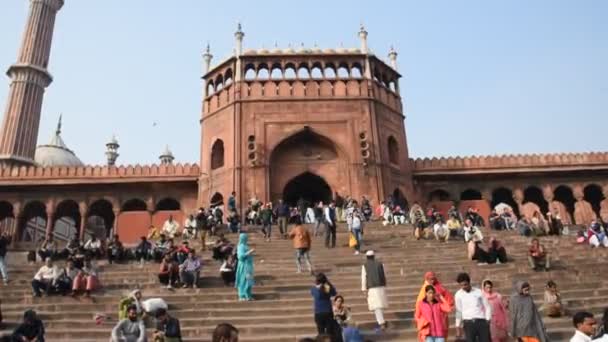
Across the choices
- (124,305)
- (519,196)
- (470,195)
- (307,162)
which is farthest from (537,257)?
(470,195)

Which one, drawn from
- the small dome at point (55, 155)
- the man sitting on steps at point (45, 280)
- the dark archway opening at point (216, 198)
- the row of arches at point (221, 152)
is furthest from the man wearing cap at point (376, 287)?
the small dome at point (55, 155)

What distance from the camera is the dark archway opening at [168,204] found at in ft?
69.9

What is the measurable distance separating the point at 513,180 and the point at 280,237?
13.0m

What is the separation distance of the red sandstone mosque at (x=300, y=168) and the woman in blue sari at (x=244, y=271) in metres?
9.99

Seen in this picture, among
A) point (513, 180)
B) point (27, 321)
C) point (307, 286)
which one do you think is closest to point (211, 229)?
point (307, 286)

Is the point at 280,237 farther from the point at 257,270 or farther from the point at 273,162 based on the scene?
the point at 273,162

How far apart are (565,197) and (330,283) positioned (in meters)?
19.1

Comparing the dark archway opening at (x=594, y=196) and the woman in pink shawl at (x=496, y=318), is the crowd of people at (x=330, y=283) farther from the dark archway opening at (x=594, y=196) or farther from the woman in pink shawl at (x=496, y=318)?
the dark archway opening at (x=594, y=196)

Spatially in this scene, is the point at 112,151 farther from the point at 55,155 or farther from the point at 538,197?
the point at 538,197

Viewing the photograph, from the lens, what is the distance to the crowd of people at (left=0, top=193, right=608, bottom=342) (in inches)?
200

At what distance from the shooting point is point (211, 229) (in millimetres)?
13273

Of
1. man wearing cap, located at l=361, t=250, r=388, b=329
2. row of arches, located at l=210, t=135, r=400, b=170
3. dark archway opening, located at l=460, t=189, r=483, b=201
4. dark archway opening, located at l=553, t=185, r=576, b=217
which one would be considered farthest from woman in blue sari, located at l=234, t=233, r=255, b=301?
dark archway opening, located at l=553, t=185, r=576, b=217

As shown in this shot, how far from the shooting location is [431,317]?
5.04 m

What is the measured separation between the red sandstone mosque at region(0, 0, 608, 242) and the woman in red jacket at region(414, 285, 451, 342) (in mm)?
13247
